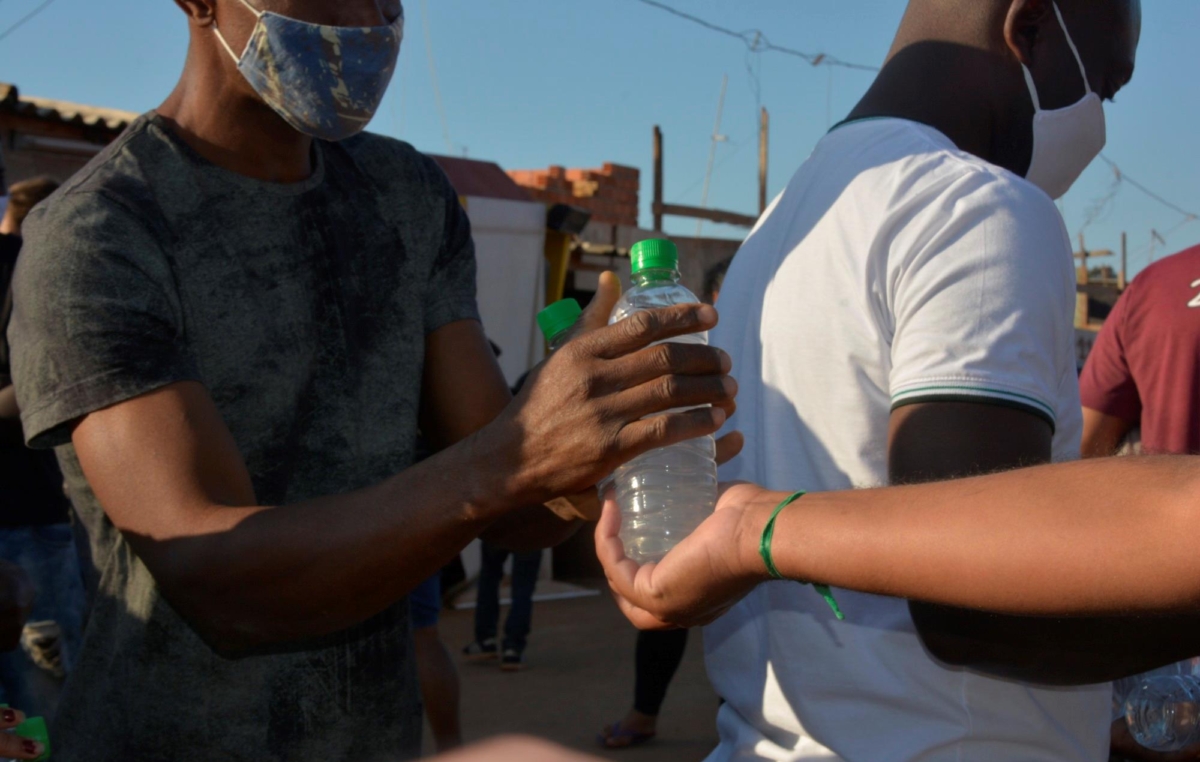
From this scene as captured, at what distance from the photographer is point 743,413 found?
1772 mm

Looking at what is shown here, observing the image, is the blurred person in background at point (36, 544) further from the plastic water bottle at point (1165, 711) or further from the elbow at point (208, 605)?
the plastic water bottle at point (1165, 711)

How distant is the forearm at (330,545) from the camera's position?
163cm

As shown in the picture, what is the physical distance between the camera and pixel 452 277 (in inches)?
88.9

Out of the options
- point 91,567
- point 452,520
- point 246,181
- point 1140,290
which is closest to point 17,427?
point 91,567

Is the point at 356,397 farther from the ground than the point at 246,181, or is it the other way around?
the point at 246,181

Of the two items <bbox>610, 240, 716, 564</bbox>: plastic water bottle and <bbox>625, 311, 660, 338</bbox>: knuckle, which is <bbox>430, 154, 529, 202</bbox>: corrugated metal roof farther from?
<bbox>625, 311, 660, 338</bbox>: knuckle

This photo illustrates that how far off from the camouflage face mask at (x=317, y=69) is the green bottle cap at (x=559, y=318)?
0.62m

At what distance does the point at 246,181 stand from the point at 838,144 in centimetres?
110

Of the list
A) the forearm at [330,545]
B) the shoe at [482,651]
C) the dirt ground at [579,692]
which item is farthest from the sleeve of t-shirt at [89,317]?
the shoe at [482,651]

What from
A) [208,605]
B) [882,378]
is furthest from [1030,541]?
[208,605]

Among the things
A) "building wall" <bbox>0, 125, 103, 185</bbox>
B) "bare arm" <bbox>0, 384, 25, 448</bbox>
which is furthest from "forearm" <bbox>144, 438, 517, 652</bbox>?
"building wall" <bbox>0, 125, 103, 185</bbox>

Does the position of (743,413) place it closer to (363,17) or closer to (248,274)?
(248,274)

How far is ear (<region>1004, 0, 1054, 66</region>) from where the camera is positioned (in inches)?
72.1

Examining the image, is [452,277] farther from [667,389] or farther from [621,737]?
[621,737]
